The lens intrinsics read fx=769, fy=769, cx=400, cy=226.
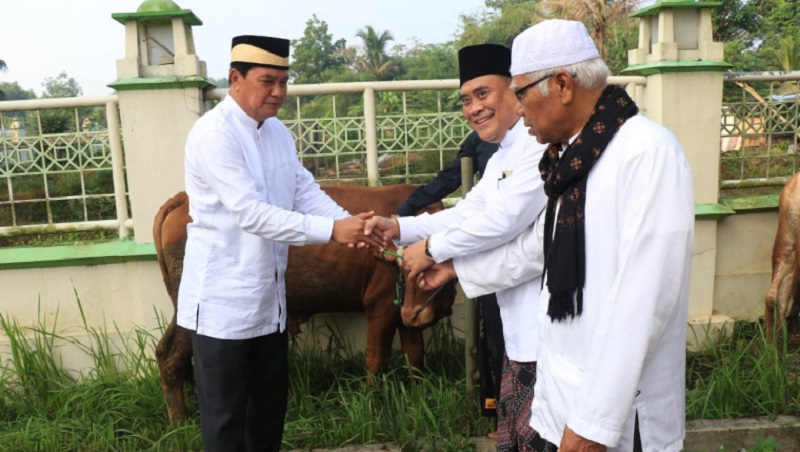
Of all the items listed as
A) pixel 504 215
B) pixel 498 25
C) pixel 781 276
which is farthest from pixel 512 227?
pixel 498 25

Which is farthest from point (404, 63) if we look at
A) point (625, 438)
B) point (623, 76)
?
point (625, 438)

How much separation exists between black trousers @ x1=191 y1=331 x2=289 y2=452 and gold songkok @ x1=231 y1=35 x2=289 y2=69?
3.81ft

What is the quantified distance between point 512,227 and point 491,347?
88 centimetres

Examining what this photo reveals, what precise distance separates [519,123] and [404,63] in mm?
58519

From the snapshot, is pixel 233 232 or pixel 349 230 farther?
pixel 349 230

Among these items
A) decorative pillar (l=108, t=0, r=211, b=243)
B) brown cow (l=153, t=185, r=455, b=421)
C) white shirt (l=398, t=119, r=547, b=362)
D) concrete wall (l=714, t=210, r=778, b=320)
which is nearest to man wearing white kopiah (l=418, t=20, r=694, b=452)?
white shirt (l=398, t=119, r=547, b=362)

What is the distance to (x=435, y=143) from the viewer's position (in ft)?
17.6

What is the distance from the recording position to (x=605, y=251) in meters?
1.90

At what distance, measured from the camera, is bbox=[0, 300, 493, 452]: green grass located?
13.5 feet

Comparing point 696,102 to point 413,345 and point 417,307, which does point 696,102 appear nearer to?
point 413,345

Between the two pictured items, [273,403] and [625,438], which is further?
[273,403]

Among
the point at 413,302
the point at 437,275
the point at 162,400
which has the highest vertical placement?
the point at 437,275

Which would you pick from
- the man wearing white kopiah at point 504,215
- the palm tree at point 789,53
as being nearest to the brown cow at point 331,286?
the man wearing white kopiah at point 504,215

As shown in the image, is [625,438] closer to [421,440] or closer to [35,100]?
[421,440]
